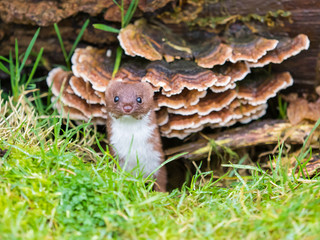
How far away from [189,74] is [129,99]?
646 millimetres

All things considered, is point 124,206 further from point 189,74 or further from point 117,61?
point 117,61

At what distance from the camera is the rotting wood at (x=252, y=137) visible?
150 inches

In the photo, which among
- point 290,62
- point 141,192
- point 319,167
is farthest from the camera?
point 290,62

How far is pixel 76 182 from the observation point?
247 centimetres

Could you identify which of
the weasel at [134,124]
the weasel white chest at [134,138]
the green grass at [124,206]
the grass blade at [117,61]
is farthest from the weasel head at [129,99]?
the green grass at [124,206]

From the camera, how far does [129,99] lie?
10.7 ft

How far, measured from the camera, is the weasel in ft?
10.7

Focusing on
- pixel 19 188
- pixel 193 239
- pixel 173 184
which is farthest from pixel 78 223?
pixel 173 184

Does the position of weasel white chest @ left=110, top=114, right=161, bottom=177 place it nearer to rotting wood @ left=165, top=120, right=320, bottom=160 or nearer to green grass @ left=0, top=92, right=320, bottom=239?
rotting wood @ left=165, top=120, right=320, bottom=160

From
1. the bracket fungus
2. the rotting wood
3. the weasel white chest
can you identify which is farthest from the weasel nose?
the rotting wood

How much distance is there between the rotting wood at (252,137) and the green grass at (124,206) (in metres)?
1.10

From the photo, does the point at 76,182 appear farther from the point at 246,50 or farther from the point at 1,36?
the point at 1,36

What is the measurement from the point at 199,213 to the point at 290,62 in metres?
2.25

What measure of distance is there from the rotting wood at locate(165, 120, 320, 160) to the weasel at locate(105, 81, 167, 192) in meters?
0.47
